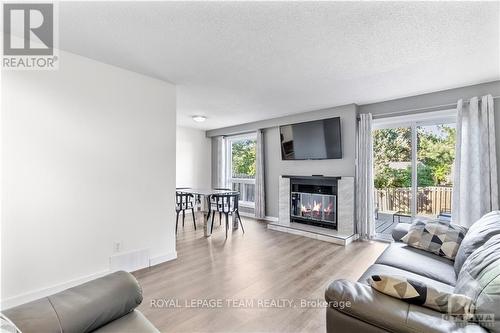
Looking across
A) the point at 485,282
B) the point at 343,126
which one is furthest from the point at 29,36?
the point at 343,126

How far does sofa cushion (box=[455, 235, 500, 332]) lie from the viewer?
0.94 m

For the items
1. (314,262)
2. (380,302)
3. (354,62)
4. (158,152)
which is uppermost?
(354,62)

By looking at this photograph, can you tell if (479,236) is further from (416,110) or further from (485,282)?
(416,110)

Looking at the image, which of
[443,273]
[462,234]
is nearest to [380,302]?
[443,273]

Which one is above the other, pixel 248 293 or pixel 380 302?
pixel 380 302

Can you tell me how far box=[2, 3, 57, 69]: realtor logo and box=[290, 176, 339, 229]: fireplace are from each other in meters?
4.19

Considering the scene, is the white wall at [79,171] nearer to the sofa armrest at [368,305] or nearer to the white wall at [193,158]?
the sofa armrest at [368,305]

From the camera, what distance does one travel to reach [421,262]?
1984 millimetres

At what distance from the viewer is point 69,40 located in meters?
2.18

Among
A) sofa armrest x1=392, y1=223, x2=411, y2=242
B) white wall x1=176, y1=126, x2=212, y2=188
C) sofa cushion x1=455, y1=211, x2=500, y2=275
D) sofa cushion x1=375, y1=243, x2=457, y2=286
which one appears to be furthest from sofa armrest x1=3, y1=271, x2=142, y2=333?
white wall x1=176, y1=126, x2=212, y2=188

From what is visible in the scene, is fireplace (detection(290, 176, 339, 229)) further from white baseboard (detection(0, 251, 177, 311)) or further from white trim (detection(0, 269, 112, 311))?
white trim (detection(0, 269, 112, 311))

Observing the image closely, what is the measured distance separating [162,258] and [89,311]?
2.14 m

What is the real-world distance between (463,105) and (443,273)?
2652 mm

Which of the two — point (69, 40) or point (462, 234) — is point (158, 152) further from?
point (462, 234)
